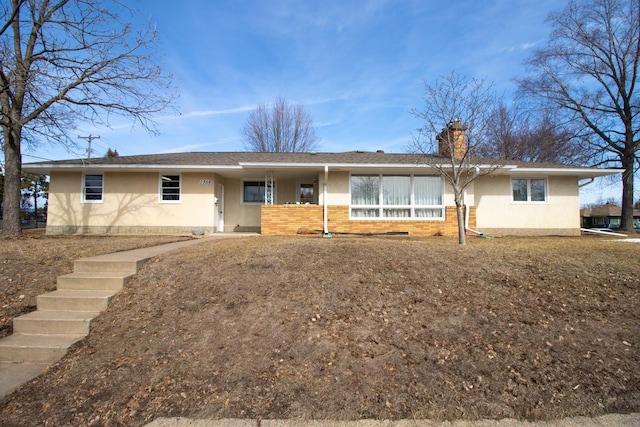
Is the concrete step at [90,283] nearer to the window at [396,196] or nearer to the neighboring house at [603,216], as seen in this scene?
the window at [396,196]

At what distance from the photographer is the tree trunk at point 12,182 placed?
9195 millimetres

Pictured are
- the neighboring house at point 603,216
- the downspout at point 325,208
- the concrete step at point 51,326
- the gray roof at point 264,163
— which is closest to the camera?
the concrete step at point 51,326

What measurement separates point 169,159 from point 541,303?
13745 mm

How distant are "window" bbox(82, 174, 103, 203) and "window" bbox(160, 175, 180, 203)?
2.47 metres

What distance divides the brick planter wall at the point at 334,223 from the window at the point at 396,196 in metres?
0.37

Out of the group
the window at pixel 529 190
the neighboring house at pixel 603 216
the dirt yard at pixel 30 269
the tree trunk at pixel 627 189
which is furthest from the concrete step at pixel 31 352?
the neighboring house at pixel 603 216

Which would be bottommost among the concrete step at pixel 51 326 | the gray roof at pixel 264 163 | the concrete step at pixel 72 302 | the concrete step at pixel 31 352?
the concrete step at pixel 31 352

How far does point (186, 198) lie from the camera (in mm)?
13203

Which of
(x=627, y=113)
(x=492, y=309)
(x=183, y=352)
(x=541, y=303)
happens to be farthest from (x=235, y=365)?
(x=627, y=113)

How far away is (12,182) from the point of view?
31.4ft

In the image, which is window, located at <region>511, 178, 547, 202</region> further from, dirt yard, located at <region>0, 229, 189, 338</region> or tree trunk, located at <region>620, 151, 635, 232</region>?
dirt yard, located at <region>0, 229, 189, 338</region>

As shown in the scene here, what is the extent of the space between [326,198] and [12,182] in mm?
9834

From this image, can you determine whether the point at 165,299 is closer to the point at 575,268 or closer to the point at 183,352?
the point at 183,352

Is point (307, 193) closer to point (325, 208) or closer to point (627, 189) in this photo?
point (325, 208)
